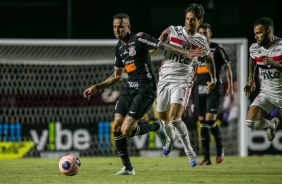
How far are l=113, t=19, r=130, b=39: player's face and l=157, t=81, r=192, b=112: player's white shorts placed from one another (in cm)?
110

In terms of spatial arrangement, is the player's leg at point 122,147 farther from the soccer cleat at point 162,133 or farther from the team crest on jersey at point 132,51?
the soccer cleat at point 162,133

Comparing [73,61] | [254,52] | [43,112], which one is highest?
[254,52]

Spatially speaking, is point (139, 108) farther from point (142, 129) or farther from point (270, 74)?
point (270, 74)

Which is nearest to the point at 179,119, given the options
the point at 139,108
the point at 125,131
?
the point at 139,108

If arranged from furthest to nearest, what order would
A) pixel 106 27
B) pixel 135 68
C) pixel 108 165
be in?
pixel 106 27 → pixel 108 165 → pixel 135 68

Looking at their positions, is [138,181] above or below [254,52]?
below

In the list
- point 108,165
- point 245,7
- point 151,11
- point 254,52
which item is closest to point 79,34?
point 151,11

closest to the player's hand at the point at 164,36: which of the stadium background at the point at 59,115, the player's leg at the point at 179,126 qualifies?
the player's leg at the point at 179,126

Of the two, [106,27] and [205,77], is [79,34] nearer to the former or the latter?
[106,27]

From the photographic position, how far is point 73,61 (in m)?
14.9

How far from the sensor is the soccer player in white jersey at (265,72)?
915 centimetres

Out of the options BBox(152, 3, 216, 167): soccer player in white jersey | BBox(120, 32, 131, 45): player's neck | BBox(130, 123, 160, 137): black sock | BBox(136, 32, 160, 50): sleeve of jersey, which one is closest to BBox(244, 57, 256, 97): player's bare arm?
BBox(152, 3, 216, 167): soccer player in white jersey

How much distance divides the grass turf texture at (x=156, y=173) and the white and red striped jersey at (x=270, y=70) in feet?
3.37

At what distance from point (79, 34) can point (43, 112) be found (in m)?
8.55
